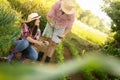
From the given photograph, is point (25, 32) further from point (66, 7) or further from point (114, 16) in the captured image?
point (114, 16)

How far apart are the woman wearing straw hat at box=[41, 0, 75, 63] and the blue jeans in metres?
0.85

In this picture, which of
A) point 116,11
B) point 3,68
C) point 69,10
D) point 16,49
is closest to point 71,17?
point 69,10

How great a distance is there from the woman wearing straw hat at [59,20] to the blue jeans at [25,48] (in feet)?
2.80

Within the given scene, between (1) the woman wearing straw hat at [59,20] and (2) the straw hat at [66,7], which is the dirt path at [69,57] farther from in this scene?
(2) the straw hat at [66,7]

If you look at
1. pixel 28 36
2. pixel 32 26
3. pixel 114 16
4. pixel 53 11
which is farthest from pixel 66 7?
pixel 114 16

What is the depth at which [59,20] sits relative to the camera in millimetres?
7613

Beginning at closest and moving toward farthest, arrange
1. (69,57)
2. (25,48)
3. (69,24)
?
1. (25,48)
2. (69,24)
3. (69,57)

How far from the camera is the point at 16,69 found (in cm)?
37

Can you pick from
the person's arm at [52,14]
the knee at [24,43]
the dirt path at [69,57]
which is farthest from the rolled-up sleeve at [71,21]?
the dirt path at [69,57]

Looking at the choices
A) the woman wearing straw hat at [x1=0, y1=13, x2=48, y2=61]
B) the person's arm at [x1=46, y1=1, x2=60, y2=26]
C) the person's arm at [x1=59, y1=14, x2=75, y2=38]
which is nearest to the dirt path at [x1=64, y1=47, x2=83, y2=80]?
the person's arm at [x1=59, y1=14, x2=75, y2=38]

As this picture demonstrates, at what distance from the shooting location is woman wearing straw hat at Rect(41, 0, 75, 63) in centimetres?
734

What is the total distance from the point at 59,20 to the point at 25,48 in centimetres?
114

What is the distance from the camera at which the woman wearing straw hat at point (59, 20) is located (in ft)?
24.1

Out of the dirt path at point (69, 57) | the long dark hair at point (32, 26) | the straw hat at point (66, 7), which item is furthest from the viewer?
the dirt path at point (69, 57)
